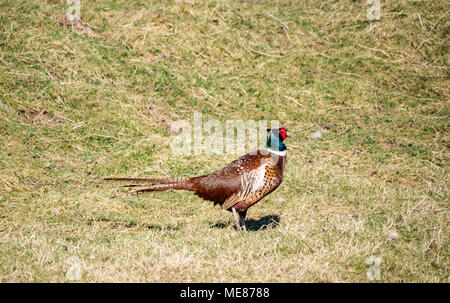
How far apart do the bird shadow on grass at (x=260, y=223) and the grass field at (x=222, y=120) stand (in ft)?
0.10

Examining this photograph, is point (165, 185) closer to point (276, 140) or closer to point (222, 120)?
point (276, 140)

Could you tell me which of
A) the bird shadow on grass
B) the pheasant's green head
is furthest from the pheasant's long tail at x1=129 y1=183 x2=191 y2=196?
the pheasant's green head

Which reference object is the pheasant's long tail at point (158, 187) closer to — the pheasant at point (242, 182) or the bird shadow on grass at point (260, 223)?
the pheasant at point (242, 182)

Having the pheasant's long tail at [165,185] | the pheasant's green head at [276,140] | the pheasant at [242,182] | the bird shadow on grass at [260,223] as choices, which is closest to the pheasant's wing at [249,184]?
the pheasant at [242,182]

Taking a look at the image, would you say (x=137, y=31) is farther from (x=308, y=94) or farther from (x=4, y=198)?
(x=4, y=198)

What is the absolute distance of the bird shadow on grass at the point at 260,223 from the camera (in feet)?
16.7

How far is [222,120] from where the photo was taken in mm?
7484

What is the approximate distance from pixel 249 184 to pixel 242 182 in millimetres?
72

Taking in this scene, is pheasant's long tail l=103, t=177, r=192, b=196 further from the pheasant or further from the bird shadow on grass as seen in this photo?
the bird shadow on grass

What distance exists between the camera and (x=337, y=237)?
4199mm

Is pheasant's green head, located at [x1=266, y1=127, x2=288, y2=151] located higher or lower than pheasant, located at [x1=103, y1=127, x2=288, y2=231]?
higher

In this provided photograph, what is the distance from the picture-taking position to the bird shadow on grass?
5094 mm

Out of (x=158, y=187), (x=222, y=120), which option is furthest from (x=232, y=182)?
(x=222, y=120)

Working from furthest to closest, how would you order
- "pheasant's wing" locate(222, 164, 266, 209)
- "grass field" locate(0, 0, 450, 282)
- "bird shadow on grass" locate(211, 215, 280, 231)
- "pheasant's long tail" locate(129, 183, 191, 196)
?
"bird shadow on grass" locate(211, 215, 280, 231) → "pheasant's wing" locate(222, 164, 266, 209) → "pheasant's long tail" locate(129, 183, 191, 196) → "grass field" locate(0, 0, 450, 282)
